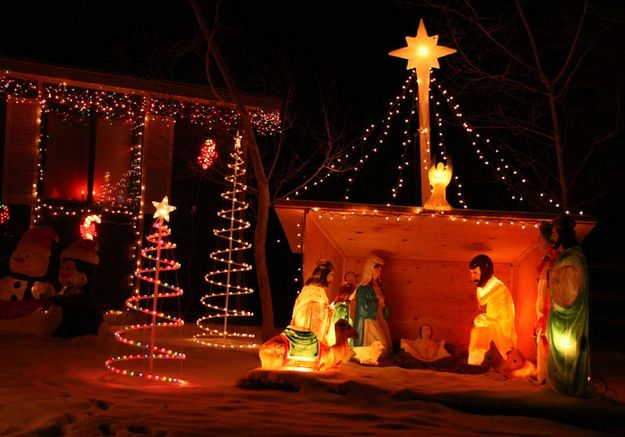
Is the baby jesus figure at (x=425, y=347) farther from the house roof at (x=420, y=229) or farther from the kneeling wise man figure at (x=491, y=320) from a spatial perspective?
the house roof at (x=420, y=229)

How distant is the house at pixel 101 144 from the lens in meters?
15.7

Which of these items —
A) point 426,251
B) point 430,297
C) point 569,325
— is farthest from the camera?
point 430,297

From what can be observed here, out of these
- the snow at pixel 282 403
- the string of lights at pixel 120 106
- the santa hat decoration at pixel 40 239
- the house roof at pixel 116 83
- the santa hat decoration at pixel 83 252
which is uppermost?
the house roof at pixel 116 83

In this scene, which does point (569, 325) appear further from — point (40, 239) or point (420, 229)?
point (40, 239)

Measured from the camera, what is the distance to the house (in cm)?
1570

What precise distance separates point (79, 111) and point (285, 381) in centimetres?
1045

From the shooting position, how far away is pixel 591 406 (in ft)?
25.1

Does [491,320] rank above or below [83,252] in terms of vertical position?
below

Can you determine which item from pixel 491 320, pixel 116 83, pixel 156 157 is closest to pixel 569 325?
pixel 491 320

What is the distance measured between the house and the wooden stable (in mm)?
5423

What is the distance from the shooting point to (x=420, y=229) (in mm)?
10562

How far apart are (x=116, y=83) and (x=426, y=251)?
851cm

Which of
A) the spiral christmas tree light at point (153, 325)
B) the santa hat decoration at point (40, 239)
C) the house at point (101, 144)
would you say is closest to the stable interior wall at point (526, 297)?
the spiral christmas tree light at point (153, 325)

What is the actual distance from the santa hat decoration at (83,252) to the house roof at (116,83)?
4553 millimetres
